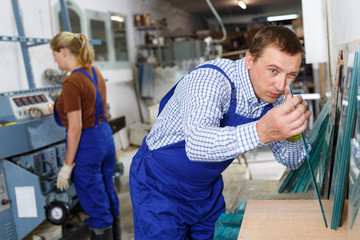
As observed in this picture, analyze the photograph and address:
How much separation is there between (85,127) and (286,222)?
157 centimetres

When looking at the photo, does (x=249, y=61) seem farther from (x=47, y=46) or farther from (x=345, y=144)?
(x=47, y=46)

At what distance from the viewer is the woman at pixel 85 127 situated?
2.22 metres

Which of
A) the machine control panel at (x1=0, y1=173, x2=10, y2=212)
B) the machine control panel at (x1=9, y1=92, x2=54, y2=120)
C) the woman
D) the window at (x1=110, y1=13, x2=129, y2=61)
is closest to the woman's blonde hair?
the woman

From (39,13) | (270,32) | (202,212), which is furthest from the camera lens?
(39,13)

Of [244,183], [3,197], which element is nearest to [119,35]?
[3,197]

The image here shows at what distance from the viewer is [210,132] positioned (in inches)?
38.5

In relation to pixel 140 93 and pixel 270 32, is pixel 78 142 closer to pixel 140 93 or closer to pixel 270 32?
pixel 270 32

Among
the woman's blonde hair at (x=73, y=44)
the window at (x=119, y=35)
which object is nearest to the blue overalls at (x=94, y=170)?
the woman's blonde hair at (x=73, y=44)

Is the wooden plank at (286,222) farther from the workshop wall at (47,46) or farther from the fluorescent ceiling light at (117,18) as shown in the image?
the fluorescent ceiling light at (117,18)

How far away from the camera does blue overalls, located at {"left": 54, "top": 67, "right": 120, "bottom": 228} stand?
234 centimetres

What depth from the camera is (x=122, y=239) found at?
9.45 ft

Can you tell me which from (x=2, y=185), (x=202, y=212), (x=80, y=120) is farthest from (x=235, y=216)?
(x=2, y=185)

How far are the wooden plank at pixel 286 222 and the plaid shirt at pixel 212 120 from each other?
0.68ft

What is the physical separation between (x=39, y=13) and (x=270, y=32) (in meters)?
3.75
